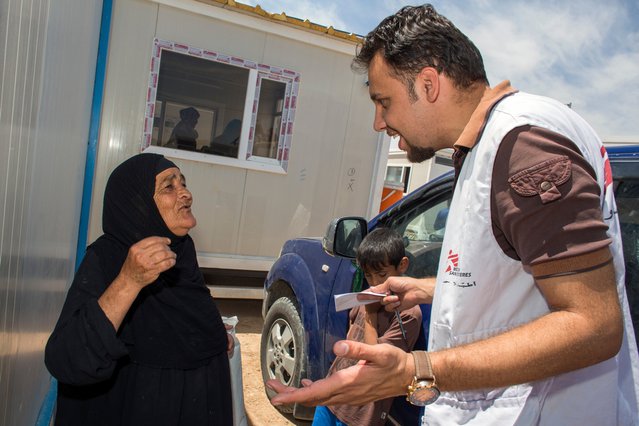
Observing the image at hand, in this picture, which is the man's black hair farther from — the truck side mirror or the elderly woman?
the truck side mirror

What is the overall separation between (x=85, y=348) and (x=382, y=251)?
139cm

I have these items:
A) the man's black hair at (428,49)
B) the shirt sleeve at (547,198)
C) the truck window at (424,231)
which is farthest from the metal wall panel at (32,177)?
the truck window at (424,231)

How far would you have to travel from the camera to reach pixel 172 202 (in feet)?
7.16

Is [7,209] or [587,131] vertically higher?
[587,131]

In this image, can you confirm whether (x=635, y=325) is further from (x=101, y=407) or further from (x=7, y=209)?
(x=7, y=209)

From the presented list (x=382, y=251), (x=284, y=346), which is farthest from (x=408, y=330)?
(x=284, y=346)

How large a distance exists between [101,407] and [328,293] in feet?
5.27

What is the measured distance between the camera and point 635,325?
157 cm

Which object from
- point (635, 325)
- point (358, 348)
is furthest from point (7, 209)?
point (635, 325)

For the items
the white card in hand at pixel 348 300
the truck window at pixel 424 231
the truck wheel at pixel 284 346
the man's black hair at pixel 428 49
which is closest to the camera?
the man's black hair at pixel 428 49

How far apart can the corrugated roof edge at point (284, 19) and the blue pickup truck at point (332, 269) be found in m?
3.21

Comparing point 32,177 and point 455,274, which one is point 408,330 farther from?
point 32,177

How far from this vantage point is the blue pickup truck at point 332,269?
1.65 metres

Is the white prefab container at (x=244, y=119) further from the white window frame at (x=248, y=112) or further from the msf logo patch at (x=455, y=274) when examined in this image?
the msf logo patch at (x=455, y=274)
